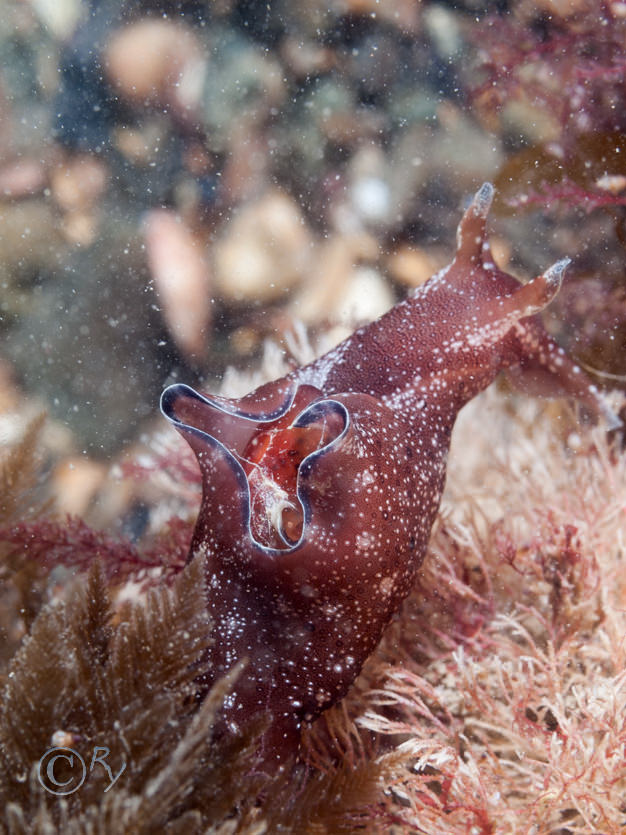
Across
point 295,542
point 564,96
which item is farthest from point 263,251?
point 295,542

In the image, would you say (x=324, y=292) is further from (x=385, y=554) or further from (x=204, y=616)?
(x=204, y=616)

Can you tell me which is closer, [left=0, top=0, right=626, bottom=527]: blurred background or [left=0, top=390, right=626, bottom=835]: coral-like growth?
[left=0, top=390, right=626, bottom=835]: coral-like growth

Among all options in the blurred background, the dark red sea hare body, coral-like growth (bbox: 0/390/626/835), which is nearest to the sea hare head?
the dark red sea hare body

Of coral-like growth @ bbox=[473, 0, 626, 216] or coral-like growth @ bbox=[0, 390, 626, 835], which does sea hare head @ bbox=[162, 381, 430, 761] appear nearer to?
coral-like growth @ bbox=[0, 390, 626, 835]

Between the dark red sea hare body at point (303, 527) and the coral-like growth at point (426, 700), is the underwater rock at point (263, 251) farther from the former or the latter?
the dark red sea hare body at point (303, 527)

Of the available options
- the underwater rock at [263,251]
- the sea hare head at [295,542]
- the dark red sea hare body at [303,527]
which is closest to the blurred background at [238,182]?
the underwater rock at [263,251]

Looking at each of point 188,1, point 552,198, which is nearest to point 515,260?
point 552,198

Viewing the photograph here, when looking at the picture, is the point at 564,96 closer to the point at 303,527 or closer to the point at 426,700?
the point at 303,527
